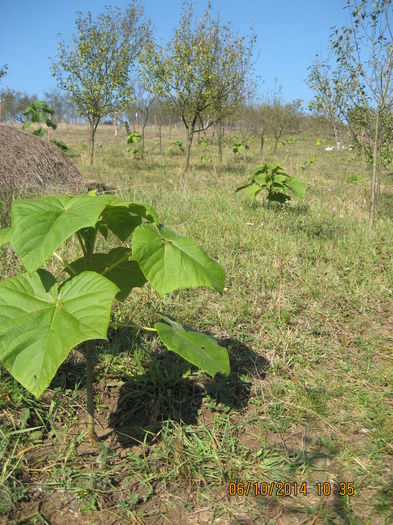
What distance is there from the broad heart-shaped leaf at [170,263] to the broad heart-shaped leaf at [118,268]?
0.25 m

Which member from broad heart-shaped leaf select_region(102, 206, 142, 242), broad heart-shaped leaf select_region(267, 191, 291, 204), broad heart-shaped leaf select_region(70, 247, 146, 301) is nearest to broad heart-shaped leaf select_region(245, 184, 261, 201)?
broad heart-shaped leaf select_region(267, 191, 291, 204)

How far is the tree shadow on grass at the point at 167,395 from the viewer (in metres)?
1.78

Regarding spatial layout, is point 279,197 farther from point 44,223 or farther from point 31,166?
point 44,223

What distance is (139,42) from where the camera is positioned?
43.1 feet

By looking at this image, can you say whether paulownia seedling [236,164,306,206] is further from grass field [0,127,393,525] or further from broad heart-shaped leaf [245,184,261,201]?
grass field [0,127,393,525]

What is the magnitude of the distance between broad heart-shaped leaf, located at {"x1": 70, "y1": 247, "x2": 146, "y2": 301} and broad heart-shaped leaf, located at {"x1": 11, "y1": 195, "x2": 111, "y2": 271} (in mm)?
342

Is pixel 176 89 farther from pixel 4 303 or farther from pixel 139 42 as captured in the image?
pixel 4 303

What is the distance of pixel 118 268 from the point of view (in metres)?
1.54

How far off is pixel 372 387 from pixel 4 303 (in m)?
1.81

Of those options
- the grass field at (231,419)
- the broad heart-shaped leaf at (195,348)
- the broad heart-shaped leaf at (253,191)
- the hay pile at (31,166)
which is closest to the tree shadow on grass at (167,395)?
the grass field at (231,419)

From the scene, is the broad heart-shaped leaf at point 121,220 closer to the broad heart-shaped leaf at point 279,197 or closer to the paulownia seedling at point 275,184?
the paulownia seedling at point 275,184

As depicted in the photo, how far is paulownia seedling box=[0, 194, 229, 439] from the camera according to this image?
1072mm

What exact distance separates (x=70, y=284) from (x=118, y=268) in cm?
33

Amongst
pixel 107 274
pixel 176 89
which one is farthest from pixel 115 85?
pixel 107 274
